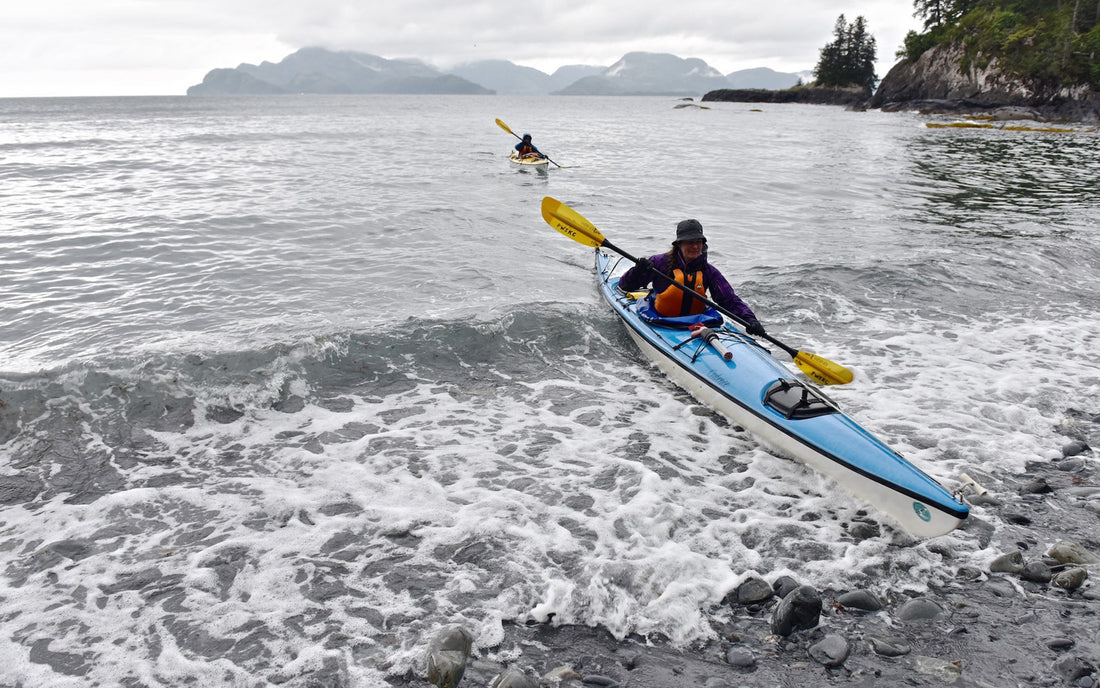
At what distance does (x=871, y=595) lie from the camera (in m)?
3.85

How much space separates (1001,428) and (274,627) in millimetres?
6351

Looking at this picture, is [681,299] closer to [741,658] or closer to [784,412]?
[784,412]

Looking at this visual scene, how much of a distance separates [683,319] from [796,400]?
2076mm

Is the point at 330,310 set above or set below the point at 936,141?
below

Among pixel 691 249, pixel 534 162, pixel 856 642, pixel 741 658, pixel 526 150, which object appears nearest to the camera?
pixel 741 658

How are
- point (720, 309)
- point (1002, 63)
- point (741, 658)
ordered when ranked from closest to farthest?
point (741, 658) < point (720, 309) < point (1002, 63)

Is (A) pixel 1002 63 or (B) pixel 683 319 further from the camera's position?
(A) pixel 1002 63

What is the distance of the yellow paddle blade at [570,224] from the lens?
9.03 m

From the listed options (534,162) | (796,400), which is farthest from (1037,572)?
(534,162)

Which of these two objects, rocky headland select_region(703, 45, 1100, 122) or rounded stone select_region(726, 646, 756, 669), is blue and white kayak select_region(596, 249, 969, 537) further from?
rocky headland select_region(703, 45, 1100, 122)

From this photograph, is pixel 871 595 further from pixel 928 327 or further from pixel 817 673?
pixel 928 327

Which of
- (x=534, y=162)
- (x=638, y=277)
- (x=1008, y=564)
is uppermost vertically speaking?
(x=534, y=162)

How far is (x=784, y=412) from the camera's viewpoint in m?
5.52

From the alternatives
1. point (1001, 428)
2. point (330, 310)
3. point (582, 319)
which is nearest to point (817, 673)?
point (1001, 428)
